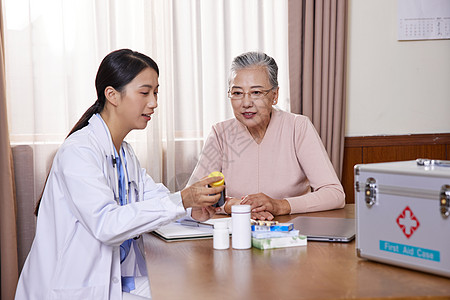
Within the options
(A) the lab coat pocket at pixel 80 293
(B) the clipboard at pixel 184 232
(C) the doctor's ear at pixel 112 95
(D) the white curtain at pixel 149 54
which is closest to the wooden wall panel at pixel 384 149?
(D) the white curtain at pixel 149 54

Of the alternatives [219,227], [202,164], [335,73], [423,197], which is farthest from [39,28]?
[423,197]

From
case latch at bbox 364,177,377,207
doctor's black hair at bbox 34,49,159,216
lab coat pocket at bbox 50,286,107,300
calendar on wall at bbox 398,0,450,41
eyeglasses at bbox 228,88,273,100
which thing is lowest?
lab coat pocket at bbox 50,286,107,300

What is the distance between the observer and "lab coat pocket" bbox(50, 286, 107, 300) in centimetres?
155

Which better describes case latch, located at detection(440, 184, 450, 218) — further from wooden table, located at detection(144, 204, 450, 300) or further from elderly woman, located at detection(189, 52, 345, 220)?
elderly woman, located at detection(189, 52, 345, 220)

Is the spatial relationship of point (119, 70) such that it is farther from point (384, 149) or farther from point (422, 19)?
point (422, 19)

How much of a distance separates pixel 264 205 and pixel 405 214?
0.75 metres

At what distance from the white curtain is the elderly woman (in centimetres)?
69

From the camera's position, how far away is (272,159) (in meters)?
2.41

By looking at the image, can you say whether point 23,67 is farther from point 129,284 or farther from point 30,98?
point 129,284

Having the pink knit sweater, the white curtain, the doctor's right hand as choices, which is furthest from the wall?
the doctor's right hand

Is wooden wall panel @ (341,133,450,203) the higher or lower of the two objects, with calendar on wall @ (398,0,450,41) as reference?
lower

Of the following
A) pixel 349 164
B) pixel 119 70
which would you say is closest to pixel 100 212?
pixel 119 70

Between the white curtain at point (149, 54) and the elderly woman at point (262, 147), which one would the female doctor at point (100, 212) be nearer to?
the elderly woman at point (262, 147)

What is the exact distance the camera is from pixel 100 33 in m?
3.01
